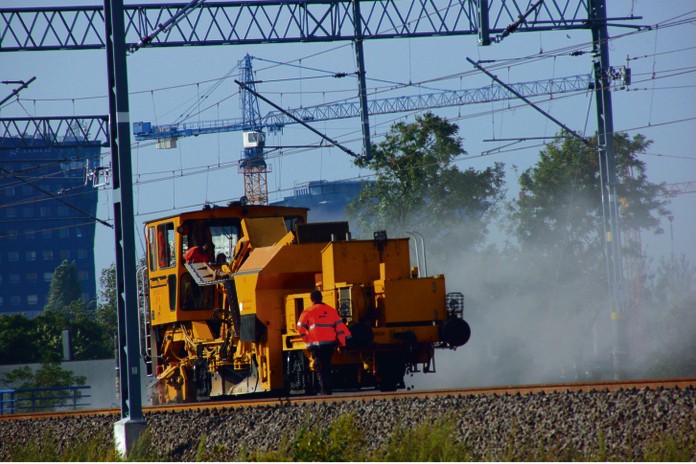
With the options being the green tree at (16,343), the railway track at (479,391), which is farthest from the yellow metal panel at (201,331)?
the green tree at (16,343)

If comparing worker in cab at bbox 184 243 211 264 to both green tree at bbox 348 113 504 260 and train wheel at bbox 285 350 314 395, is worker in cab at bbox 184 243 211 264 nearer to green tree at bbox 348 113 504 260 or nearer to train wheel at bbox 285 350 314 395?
train wheel at bbox 285 350 314 395

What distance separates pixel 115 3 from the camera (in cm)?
1512

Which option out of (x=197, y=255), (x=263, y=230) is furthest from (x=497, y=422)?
(x=197, y=255)

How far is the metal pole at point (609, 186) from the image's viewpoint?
2711 centimetres

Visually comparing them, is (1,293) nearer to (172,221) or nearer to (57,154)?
(57,154)

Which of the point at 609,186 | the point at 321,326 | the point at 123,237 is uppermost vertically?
the point at 609,186

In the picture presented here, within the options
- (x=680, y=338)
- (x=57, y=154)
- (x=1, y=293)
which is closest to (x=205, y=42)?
(x=680, y=338)

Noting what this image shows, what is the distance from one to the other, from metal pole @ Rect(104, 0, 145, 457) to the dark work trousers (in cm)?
302

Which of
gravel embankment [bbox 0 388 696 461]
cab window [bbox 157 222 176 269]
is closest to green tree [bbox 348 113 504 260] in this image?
cab window [bbox 157 222 176 269]

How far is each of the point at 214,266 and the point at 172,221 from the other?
1.09 metres

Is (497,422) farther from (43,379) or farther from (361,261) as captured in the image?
(43,379)

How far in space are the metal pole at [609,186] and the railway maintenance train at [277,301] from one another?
357 inches

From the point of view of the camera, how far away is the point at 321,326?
17062 mm

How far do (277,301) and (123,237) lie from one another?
14.1ft
